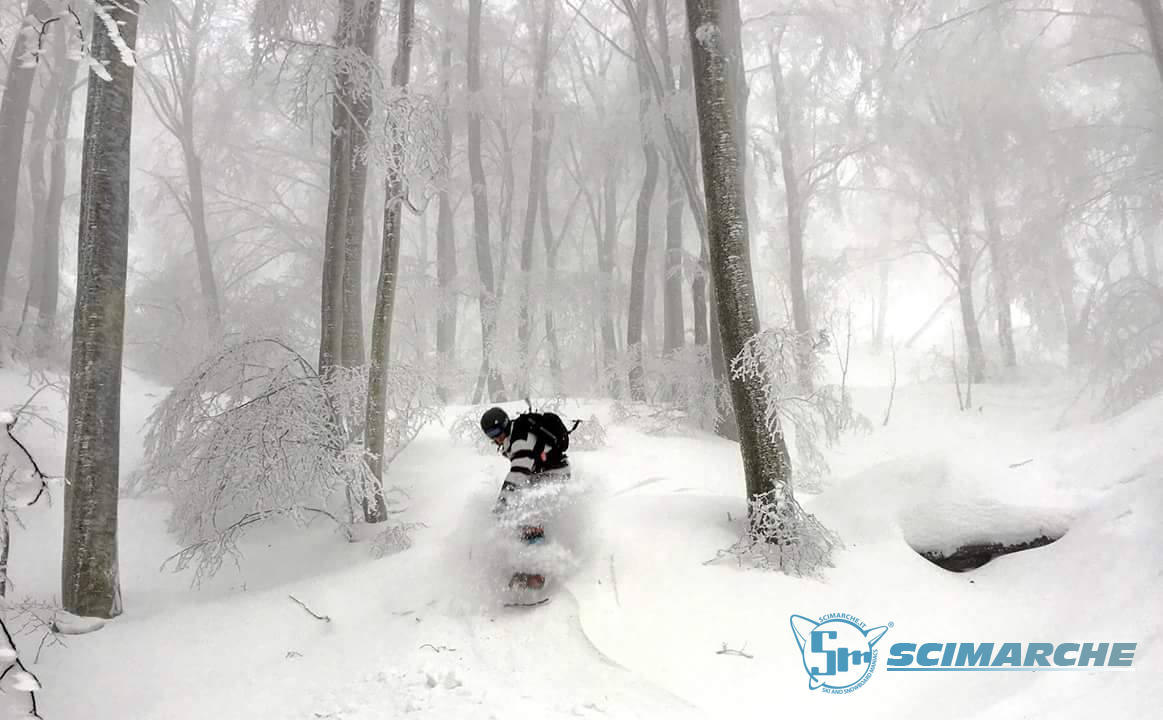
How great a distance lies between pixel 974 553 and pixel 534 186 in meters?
12.4

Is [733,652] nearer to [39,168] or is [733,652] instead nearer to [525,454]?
[525,454]

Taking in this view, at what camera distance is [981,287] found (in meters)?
27.3

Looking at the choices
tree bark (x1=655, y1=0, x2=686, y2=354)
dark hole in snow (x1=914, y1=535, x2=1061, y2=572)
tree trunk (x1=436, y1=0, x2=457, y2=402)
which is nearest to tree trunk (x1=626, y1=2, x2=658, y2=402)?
tree bark (x1=655, y1=0, x2=686, y2=354)

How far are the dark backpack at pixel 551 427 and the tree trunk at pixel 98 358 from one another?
3.15 metres

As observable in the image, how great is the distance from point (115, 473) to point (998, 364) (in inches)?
785

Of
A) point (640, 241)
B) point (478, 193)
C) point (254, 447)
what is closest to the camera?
point (254, 447)

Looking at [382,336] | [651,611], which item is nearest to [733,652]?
[651,611]

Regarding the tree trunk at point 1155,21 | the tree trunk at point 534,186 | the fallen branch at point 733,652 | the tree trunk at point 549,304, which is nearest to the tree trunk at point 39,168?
the tree trunk at point 534,186

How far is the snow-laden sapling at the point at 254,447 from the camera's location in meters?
5.16

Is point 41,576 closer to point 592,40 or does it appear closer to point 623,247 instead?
point 623,247

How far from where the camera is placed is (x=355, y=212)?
695 centimetres

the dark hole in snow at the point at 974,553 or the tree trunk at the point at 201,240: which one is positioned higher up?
the tree trunk at the point at 201,240

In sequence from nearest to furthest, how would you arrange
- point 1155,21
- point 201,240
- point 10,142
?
point 1155,21 < point 10,142 < point 201,240

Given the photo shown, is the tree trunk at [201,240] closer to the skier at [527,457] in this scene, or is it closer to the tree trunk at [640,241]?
the tree trunk at [640,241]
